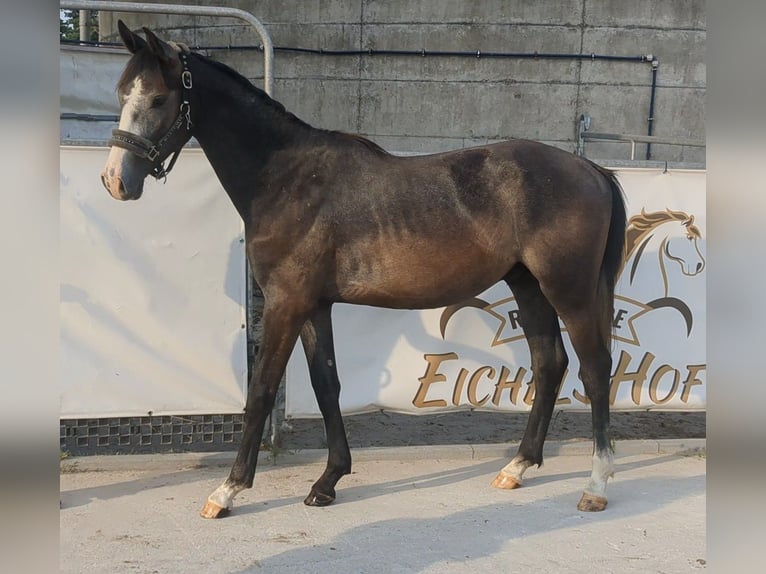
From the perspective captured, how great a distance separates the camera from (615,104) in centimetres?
821

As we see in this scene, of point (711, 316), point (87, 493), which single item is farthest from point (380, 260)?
point (711, 316)

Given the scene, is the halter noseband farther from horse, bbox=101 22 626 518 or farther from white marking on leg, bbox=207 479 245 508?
white marking on leg, bbox=207 479 245 508

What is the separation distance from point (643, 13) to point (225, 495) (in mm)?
7649

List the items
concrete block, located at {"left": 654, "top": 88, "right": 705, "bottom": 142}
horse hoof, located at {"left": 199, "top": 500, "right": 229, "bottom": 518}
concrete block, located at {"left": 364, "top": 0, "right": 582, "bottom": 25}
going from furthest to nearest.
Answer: concrete block, located at {"left": 654, "top": 88, "right": 705, "bottom": 142} → concrete block, located at {"left": 364, "top": 0, "right": 582, "bottom": 25} → horse hoof, located at {"left": 199, "top": 500, "right": 229, "bottom": 518}

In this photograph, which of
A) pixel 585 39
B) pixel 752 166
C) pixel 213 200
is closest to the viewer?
pixel 752 166

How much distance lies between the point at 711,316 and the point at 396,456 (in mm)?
3467

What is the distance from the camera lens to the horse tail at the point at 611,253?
137 inches

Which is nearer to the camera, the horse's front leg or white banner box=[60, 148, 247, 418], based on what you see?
the horse's front leg

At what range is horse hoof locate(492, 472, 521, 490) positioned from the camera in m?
3.61

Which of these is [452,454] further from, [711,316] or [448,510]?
[711,316]

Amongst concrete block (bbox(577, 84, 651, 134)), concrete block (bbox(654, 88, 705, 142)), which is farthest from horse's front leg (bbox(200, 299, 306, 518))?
concrete block (bbox(654, 88, 705, 142))

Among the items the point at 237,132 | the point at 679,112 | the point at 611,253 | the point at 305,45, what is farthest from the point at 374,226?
the point at 679,112

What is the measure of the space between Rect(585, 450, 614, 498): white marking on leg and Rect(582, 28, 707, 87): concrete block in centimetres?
601

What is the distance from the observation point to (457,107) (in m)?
8.12
